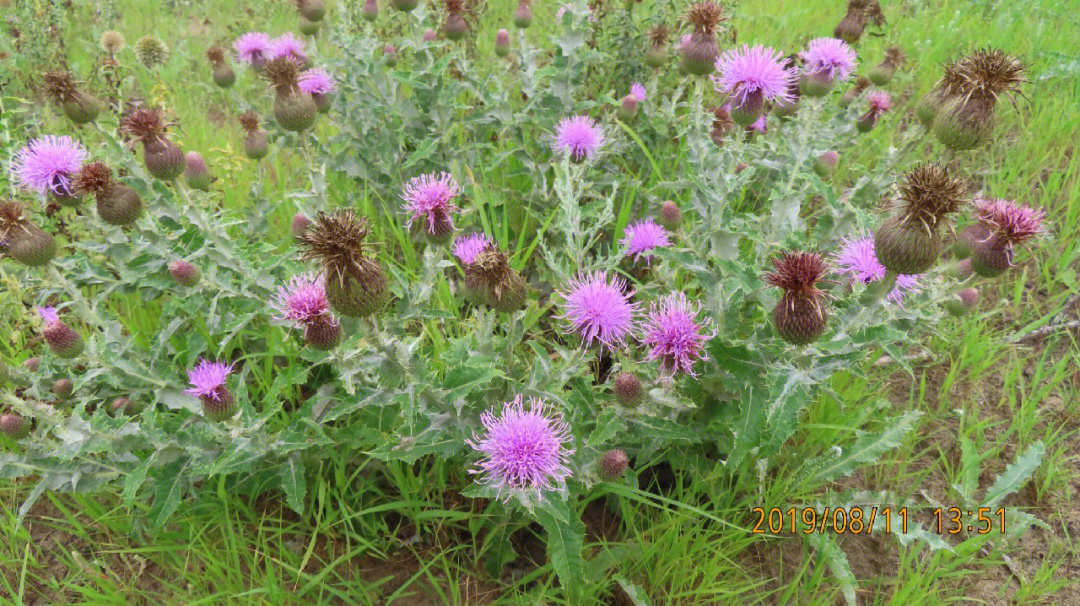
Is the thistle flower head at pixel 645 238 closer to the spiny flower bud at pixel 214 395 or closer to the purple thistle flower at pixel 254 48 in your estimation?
the spiny flower bud at pixel 214 395

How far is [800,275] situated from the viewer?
1996 millimetres

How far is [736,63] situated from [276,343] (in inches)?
103

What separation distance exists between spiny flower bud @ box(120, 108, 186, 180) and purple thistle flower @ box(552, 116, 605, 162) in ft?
6.33

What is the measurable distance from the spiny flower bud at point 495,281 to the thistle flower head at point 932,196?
132 cm

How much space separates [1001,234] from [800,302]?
106cm

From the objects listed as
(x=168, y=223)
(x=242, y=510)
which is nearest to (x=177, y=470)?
(x=242, y=510)

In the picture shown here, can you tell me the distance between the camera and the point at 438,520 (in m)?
2.58

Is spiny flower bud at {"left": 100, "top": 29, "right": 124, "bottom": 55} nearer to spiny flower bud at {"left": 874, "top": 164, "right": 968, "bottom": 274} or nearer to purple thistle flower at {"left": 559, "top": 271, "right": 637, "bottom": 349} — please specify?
purple thistle flower at {"left": 559, "top": 271, "right": 637, "bottom": 349}

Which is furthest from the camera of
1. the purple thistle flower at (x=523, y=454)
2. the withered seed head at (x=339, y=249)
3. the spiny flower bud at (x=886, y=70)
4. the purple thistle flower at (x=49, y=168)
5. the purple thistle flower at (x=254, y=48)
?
the purple thistle flower at (x=254, y=48)

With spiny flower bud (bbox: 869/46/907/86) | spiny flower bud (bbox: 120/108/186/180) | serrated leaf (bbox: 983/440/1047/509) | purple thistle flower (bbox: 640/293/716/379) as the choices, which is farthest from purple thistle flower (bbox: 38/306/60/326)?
spiny flower bud (bbox: 869/46/907/86)

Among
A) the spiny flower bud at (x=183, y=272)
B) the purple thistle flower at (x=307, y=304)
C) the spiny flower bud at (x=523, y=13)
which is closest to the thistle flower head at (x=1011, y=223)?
the purple thistle flower at (x=307, y=304)

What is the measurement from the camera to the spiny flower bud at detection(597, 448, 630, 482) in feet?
7.20

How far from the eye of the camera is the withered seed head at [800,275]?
200cm

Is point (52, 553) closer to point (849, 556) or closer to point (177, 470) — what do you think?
point (177, 470)
